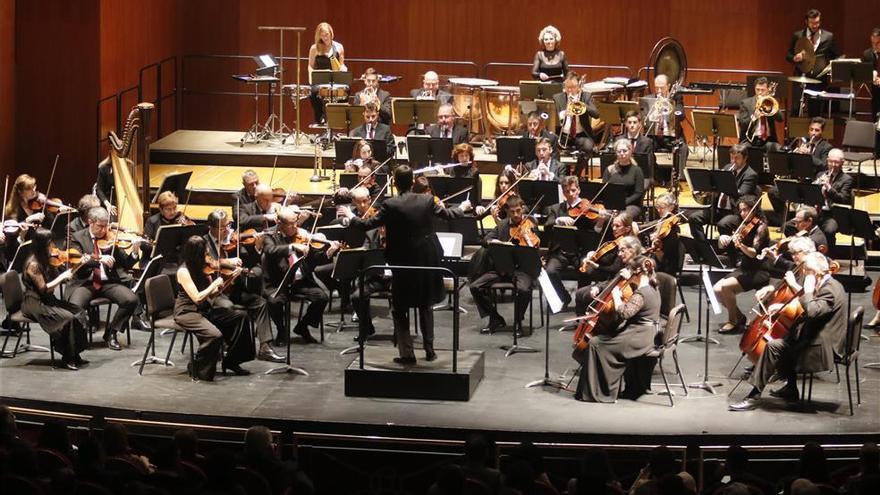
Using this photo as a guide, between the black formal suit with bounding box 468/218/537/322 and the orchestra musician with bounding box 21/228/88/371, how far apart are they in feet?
9.85

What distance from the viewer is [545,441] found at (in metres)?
8.43

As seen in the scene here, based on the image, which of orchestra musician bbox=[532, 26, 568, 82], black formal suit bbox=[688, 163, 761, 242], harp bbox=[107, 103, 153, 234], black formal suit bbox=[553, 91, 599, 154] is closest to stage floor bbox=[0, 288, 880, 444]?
black formal suit bbox=[688, 163, 761, 242]

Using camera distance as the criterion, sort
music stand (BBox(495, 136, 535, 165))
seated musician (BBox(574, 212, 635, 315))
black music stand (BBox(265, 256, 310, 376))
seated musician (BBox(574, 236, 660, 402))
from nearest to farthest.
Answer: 1. seated musician (BBox(574, 236, 660, 402))
2. black music stand (BBox(265, 256, 310, 376))
3. seated musician (BBox(574, 212, 635, 315))
4. music stand (BBox(495, 136, 535, 165))

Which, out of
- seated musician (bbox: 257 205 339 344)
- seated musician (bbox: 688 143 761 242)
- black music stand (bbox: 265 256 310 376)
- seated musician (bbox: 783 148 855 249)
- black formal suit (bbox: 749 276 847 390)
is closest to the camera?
black formal suit (bbox: 749 276 847 390)

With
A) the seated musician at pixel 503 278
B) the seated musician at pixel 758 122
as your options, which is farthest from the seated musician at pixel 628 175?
the seated musician at pixel 758 122

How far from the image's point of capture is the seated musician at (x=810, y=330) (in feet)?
29.9

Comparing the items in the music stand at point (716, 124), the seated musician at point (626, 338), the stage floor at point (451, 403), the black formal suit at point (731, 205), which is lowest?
the stage floor at point (451, 403)

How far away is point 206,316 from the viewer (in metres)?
9.82

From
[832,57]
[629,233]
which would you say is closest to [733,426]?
[629,233]

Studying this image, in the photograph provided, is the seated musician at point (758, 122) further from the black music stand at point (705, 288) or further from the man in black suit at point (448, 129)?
the black music stand at point (705, 288)

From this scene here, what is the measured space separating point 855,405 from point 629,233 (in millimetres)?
2223

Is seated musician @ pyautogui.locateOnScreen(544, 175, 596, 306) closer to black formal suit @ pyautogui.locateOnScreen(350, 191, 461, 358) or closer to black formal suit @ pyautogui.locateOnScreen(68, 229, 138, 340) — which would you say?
black formal suit @ pyautogui.locateOnScreen(350, 191, 461, 358)

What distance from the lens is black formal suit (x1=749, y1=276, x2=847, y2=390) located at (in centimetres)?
909

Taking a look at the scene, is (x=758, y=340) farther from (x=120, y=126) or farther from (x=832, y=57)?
(x=120, y=126)
